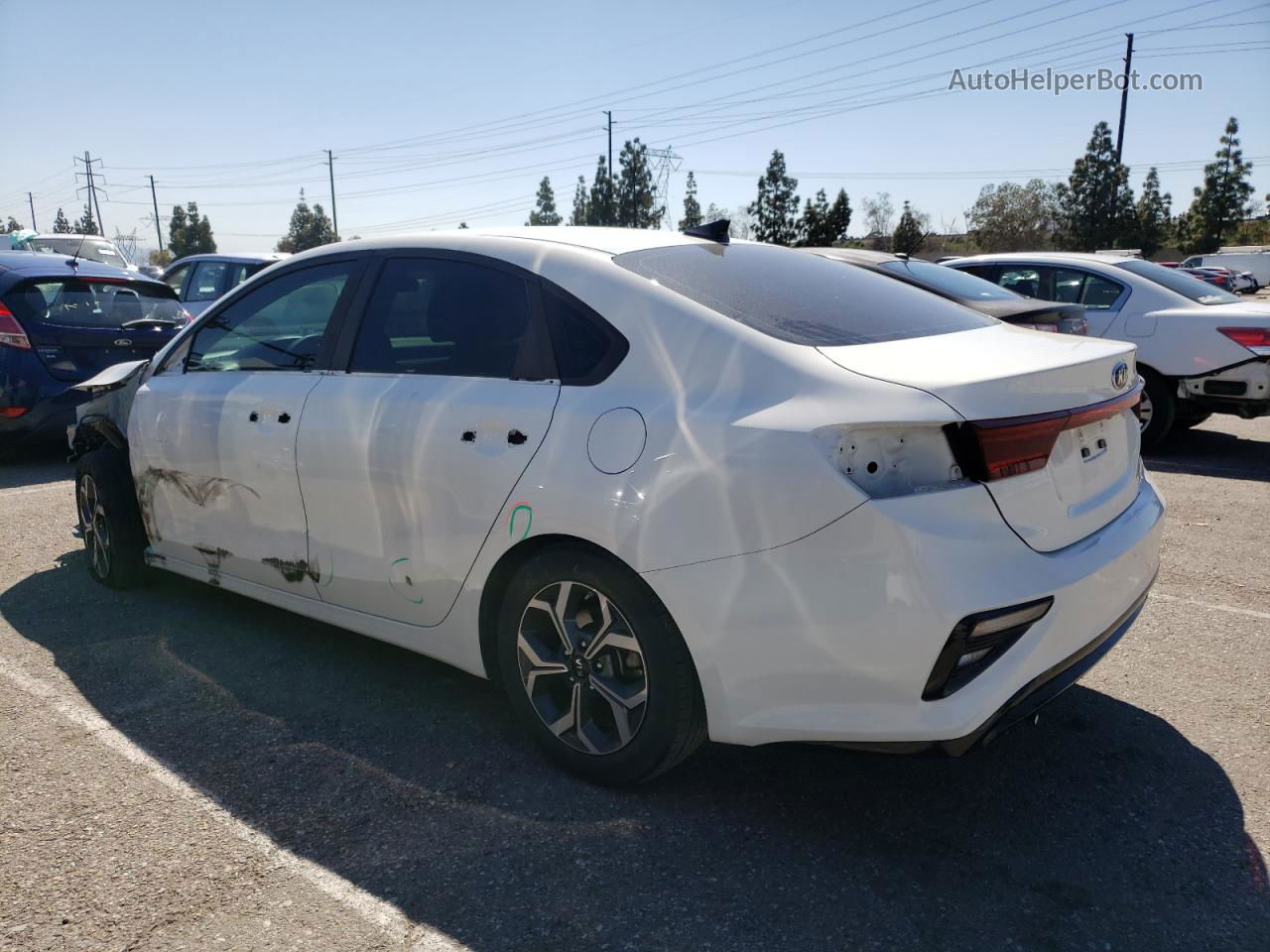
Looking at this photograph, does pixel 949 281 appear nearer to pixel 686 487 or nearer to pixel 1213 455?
pixel 1213 455

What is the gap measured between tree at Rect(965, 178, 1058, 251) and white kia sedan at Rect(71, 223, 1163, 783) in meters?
75.5

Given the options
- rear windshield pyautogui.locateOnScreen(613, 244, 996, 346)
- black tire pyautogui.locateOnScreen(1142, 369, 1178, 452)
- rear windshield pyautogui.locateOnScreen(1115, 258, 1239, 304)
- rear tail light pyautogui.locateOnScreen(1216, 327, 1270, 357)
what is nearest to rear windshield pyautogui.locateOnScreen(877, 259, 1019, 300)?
black tire pyautogui.locateOnScreen(1142, 369, 1178, 452)

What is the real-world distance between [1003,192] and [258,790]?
3274 inches

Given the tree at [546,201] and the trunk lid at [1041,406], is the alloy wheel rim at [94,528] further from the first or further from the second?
the tree at [546,201]

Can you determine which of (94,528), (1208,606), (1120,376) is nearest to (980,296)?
(1208,606)

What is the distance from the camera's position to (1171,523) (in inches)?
233

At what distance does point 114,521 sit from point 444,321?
7.80ft

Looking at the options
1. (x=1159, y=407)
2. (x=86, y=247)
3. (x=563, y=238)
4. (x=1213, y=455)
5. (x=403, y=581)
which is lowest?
(x=1213, y=455)

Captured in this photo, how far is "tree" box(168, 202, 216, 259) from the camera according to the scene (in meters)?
97.8

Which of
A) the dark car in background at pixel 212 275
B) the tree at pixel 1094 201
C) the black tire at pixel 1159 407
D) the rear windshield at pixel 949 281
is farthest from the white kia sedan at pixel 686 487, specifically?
the tree at pixel 1094 201

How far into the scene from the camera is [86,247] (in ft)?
→ 80.4

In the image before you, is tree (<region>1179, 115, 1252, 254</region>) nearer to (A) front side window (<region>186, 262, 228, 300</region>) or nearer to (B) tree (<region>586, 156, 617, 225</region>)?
(B) tree (<region>586, 156, 617, 225</region>)

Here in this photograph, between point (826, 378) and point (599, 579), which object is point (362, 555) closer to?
point (599, 579)

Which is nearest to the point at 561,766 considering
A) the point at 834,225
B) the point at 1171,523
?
the point at 1171,523
